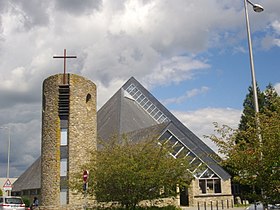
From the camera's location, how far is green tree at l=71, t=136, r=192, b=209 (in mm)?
22594

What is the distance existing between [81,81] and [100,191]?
12877 mm

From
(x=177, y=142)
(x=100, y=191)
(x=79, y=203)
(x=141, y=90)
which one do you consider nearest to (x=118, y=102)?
(x=141, y=90)

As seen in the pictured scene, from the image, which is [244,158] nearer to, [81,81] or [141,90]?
[81,81]

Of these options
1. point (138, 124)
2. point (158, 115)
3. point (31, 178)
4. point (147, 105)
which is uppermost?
point (147, 105)

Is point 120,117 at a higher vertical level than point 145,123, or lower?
higher

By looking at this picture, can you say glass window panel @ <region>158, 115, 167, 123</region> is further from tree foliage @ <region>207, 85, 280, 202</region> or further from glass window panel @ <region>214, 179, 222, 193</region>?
tree foliage @ <region>207, 85, 280, 202</region>

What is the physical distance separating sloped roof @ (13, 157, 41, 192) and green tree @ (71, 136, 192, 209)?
19.8m

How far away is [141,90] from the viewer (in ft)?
190

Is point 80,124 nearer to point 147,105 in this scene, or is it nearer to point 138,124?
point 138,124

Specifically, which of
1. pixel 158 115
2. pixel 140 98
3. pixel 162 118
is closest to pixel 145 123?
pixel 162 118

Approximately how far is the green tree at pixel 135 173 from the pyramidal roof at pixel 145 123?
10528mm

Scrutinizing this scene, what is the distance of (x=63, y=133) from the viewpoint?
33719mm

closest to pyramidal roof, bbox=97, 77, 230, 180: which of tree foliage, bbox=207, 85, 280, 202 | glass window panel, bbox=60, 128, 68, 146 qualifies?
glass window panel, bbox=60, 128, 68, 146

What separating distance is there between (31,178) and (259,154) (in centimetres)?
3744
